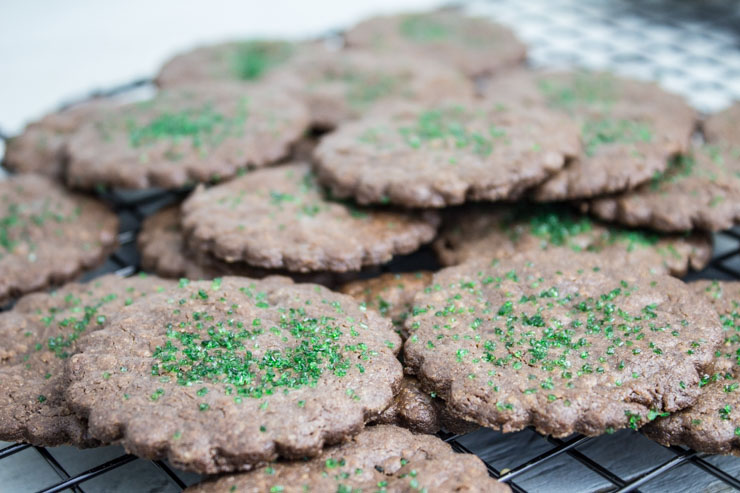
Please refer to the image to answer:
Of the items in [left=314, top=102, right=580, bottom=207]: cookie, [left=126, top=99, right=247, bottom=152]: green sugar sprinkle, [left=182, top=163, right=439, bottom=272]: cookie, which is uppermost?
[left=126, top=99, right=247, bottom=152]: green sugar sprinkle

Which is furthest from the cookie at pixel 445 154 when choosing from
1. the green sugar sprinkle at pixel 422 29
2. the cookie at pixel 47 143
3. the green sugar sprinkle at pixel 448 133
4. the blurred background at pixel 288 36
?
the blurred background at pixel 288 36

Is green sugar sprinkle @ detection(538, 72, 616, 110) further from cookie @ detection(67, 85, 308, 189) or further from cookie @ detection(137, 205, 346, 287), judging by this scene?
cookie @ detection(137, 205, 346, 287)

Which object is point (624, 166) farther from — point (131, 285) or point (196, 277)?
point (131, 285)

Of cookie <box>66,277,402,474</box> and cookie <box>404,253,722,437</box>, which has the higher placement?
cookie <box>66,277,402,474</box>

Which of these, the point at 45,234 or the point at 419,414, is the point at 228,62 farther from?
the point at 419,414

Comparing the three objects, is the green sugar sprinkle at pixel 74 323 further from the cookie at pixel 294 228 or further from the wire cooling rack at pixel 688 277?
the cookie at pixel 294 228

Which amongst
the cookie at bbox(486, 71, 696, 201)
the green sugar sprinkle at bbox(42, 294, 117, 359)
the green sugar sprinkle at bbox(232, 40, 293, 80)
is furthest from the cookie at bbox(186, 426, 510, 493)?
the green sugar sprinkle at bbox(232, 40, 293, 80)

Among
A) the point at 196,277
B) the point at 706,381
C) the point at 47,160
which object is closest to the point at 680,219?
the point at 706,381
